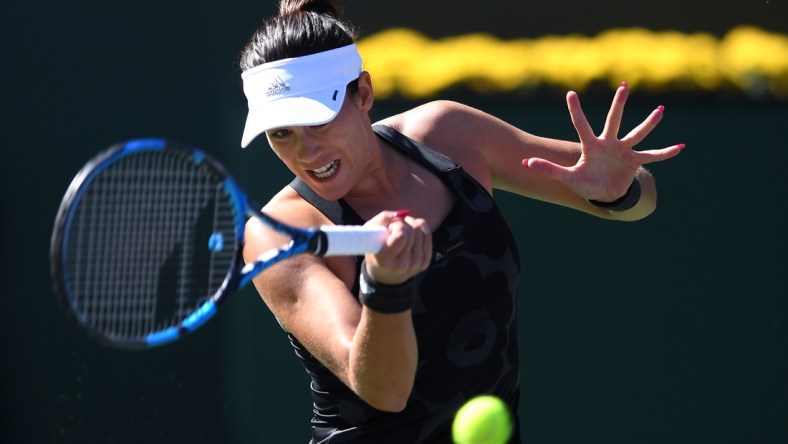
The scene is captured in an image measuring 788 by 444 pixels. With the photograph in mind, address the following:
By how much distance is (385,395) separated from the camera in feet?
6.66

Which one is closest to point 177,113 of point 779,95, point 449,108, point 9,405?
point 9,405

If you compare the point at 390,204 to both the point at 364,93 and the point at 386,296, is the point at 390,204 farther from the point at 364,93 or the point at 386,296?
the point at 386,296

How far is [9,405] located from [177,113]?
1.00 m

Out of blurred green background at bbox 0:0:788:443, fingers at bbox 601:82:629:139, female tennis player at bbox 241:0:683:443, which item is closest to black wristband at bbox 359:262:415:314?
female tennis player at bbox 241:0:683:443

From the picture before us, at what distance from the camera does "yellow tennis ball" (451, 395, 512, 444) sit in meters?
2.36

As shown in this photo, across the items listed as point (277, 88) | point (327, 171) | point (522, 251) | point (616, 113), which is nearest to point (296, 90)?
point (277, 88)

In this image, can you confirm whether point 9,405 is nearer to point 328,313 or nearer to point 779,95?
point 328,313

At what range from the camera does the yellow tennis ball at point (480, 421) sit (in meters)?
2.36

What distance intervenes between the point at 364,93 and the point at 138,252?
23.6 inches

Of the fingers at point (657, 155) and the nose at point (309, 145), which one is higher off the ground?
the nose at point (309, 145)

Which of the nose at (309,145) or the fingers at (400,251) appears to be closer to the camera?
the fingers at (400,251)

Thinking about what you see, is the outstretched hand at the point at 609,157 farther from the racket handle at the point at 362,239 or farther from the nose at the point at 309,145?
the racket handle at the point at 362,239

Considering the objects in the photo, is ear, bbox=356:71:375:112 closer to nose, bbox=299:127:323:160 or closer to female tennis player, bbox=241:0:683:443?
female tennis player, bbox=241:0:683:443

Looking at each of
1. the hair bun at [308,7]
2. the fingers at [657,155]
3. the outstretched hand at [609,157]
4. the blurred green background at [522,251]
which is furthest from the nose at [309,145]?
the blurred green background at [522,251]
